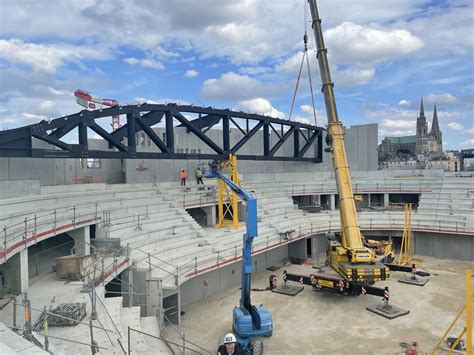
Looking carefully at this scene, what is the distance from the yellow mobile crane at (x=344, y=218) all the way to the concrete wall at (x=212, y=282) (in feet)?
20.2

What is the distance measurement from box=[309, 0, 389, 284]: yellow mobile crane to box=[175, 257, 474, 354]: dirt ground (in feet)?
6.30

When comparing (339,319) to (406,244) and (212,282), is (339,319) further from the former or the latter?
(406,244)

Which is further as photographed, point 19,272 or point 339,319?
point 339,319

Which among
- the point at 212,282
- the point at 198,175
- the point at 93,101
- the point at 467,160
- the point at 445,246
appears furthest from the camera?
the point at 93,101

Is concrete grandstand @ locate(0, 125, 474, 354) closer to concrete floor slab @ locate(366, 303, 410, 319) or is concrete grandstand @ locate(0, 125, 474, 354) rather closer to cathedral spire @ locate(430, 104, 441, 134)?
concrete floor slab @ locate(366, 303, 410, 319)

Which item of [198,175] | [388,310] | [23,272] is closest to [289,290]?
[388,310]

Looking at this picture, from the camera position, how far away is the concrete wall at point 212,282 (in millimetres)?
20219

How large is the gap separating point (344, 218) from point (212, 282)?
8480 millimetres

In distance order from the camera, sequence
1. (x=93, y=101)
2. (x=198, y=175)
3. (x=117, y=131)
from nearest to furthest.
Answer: (x=117, y=131) < (x=198, y=175) < (x=93, y=101)

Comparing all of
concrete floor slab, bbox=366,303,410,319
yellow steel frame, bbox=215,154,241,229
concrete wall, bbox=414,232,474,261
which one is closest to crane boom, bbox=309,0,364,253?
concrete floor slab, bbox=366,303,410,319

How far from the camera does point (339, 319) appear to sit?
17.3 meters

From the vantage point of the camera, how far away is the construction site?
12.7 m

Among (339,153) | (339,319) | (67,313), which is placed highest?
(339,153)

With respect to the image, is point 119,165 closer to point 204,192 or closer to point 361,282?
point 204,192
